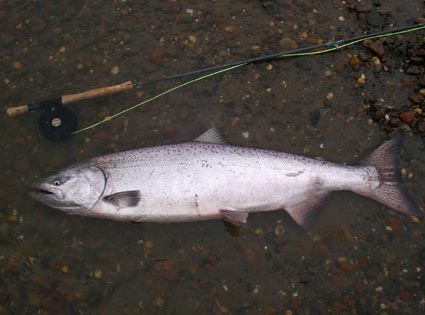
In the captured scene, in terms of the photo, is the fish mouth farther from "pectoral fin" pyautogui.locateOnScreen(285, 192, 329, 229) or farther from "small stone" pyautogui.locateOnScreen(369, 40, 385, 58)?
"small stone" pyautogui.locateOnScreen(369, 40, 385, 58)

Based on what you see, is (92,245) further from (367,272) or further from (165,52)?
(367,272)

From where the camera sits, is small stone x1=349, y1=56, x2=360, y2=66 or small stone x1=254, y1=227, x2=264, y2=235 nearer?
small stone x1=254, y1=227, x2=264, y2=235

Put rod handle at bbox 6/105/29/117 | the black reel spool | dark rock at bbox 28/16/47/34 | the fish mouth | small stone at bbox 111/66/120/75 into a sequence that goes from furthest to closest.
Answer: dark rock at bbox 28/16/47/34, small stone at bbox 111/66/120/75, the black reel spool, rod handle at bbox 6/105/29/117, the fish mouth

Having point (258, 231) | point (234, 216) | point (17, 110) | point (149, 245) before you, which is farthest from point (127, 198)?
point (17, 110)

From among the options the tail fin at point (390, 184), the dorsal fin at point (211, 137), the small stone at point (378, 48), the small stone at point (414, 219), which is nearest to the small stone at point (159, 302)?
the dorsal fin at point (211, 137)

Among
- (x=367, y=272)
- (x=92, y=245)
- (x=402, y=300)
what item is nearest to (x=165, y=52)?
(x=92, y=245)

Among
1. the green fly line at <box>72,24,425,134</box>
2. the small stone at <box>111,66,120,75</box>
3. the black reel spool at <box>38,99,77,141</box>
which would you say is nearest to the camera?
the black reel spool at <box>38,99,77,141</box>

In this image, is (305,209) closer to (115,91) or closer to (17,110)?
(115,91)

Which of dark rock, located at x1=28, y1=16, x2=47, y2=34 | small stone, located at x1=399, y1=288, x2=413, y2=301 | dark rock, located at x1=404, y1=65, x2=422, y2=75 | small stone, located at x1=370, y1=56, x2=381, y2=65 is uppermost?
dark rock, located at x1=28, y1=16, x2=47, y2=34

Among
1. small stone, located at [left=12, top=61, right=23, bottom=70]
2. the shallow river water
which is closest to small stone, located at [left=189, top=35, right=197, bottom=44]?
the shallow river water
